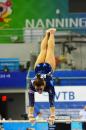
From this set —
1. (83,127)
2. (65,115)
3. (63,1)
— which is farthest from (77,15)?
(83,127)

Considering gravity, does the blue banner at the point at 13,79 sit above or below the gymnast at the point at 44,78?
below

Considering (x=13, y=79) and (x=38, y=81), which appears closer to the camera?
(x=38, y=81)

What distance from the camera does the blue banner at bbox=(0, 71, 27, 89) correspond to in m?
16.4

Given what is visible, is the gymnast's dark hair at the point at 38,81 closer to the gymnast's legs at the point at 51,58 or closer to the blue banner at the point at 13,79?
the gymnast's legs at the point at 51,58

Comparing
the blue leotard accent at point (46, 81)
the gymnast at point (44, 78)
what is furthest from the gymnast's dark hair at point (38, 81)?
the blue leotard accent at point (46, 81)

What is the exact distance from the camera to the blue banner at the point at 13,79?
16422 mm

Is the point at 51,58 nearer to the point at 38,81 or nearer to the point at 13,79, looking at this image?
the point at 38,81

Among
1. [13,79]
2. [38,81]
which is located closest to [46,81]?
[38,81]

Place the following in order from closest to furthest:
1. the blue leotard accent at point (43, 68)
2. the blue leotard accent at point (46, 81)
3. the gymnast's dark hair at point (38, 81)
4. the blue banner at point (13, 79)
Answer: the gymnast's dark hair at point (38, 81) < the blue leotard accent at point (46, 81) < the blue leotard accent at point (43, 68) < the blue banner at point (13, 79)

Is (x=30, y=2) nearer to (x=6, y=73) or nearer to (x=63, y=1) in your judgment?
(x=63, y=1)

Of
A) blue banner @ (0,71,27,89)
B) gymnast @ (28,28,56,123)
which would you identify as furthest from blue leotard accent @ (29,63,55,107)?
blue banner @ (0,71,27,89)

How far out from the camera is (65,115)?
49.0 feet

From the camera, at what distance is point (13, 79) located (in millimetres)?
16547

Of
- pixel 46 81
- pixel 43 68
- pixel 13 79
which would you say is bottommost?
pixel 13 79
